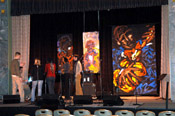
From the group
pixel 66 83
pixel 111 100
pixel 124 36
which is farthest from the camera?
pixel 124 36


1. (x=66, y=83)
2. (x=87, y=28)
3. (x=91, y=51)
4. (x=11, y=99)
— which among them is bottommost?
(x=11, y=99)

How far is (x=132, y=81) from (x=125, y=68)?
2.01 feet

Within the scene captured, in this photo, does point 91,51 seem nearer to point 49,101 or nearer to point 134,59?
point 134,59

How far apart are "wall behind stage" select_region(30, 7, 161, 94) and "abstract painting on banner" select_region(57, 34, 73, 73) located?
0.60 ft

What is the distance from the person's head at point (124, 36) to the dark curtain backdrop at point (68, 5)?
250 cm

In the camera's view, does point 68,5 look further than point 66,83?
No

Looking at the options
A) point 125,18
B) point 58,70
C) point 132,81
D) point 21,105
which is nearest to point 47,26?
point 58,70

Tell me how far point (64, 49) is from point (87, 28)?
140 cm

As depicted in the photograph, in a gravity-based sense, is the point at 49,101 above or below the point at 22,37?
below

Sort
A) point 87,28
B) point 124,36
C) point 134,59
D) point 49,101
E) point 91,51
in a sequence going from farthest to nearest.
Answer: point 87,28 → point 91,51 → point 124,36 → point 134,59 → point 49,101

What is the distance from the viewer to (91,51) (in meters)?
13.8

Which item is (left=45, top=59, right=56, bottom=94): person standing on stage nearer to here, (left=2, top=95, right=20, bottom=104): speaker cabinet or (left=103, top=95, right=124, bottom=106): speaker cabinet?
(left=2, top=95, right=20, bottom=104): speaker cabinet

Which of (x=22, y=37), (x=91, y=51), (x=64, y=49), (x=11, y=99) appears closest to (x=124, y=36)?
(x=91, y=51)

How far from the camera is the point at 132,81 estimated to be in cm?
1312
